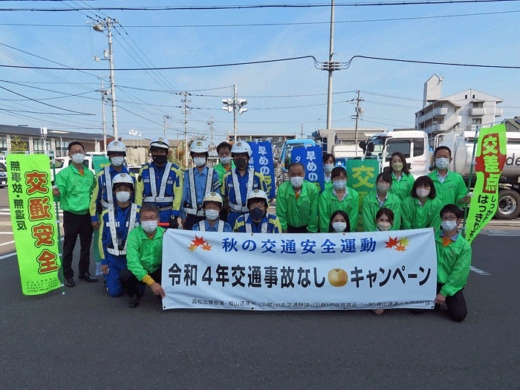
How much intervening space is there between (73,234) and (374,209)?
410 centimetres

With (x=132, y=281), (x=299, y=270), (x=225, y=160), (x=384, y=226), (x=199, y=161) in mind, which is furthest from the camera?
(x=225, y=160)

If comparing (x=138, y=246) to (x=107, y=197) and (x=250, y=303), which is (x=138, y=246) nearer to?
(x=107, y=197)

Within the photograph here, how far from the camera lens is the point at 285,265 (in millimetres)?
3816

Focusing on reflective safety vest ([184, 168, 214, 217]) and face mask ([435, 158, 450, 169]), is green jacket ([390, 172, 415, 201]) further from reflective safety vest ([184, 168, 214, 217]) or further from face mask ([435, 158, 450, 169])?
reflective safety vest ([184, 168, 214, 217])

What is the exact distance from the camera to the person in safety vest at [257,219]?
409 centimetres

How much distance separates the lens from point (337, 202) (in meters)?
4.57

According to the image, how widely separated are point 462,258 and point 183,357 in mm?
3079

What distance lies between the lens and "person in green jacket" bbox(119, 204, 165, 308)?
384cm

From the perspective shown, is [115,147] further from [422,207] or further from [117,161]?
[422,207]

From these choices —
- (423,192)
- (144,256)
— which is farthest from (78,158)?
(423,192)

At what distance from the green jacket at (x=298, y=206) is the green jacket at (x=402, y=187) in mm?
1307

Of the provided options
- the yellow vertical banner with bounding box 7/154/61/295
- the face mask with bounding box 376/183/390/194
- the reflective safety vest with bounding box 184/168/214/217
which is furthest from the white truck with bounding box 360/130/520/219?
the yellow vertical banner with bounding box 7/154/61/295

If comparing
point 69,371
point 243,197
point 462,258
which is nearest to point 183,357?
point 69,371

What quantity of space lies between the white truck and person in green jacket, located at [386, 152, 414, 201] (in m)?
6.72
